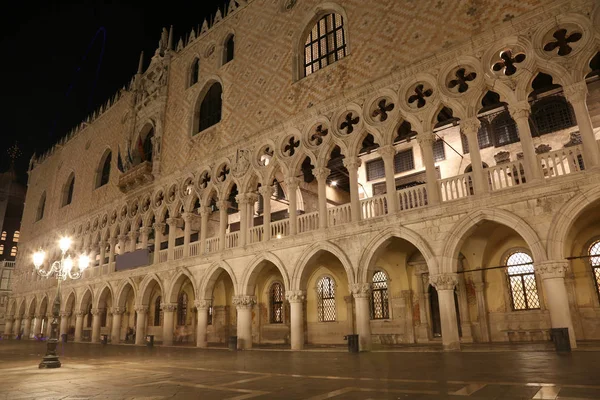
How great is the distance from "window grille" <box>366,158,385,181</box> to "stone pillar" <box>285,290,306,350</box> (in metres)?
6.13

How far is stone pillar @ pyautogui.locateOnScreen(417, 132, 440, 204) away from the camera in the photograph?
1098 centimetres

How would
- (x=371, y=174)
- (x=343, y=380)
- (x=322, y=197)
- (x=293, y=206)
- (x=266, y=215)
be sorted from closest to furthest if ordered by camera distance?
(x=343, y=380) < (x=322, y=197) < (x=293, y=206) < (x=266, y=215) < (x=371, y=174)

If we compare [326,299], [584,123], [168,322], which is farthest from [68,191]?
[584,123]

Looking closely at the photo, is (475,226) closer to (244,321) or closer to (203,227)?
(244,321)

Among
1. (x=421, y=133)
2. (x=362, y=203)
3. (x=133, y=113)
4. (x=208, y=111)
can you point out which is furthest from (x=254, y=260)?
(x=133, y=113)

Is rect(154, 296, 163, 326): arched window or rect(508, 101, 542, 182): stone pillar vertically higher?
rect(508, 101, 542, 182): stone pillar

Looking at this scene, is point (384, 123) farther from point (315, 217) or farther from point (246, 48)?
point (246, 48)

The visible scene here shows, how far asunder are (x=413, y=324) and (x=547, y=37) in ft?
30.3

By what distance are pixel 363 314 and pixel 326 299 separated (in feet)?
15.6

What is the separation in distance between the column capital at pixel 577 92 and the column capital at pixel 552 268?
369 cm

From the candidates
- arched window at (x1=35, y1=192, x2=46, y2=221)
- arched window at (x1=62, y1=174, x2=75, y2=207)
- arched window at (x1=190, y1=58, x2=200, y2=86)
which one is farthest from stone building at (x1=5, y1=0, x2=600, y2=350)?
arched window at (x1=35, y1=192, x2=46, y2=221)

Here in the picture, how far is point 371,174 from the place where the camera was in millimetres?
17203

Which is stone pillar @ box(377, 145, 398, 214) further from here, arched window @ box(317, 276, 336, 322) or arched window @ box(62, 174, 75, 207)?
arched window @ box(62, 174, 75, 207)

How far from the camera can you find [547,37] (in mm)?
10250
